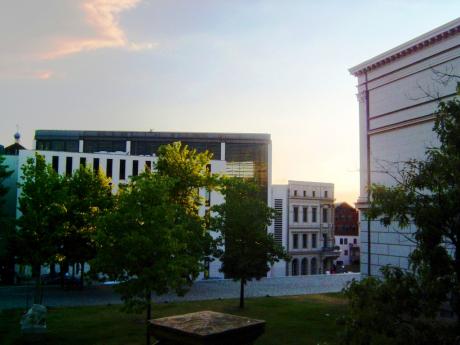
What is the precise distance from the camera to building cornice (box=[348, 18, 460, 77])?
25.2m

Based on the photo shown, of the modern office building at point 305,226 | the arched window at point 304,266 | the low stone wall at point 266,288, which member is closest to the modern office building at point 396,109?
the low stone wall at point 266,288

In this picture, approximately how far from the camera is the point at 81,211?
37.0 m

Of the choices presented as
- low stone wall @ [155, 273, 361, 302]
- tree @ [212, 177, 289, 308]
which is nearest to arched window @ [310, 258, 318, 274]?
low stone wall @ [155, 273, 361, 302]

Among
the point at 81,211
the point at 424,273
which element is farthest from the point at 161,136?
the point at 424,273

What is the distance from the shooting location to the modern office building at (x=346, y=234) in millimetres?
99875

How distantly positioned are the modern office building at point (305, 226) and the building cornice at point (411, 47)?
38.8 metres

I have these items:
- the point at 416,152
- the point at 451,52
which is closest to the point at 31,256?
the point at 416,152

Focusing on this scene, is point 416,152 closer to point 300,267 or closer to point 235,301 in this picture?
point 235,301

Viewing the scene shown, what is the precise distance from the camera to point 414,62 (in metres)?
28.2

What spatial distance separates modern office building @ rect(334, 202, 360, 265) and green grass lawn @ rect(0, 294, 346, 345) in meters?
69.3

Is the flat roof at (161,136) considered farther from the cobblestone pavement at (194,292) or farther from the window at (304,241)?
the cobblestone pavement at (194,292)

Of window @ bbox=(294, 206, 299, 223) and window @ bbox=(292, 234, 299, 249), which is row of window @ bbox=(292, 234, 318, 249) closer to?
window @ bbox=(292, 234, 299, 249)

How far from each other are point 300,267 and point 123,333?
177 ft

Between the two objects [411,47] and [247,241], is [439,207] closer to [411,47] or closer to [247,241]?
[247,241]
